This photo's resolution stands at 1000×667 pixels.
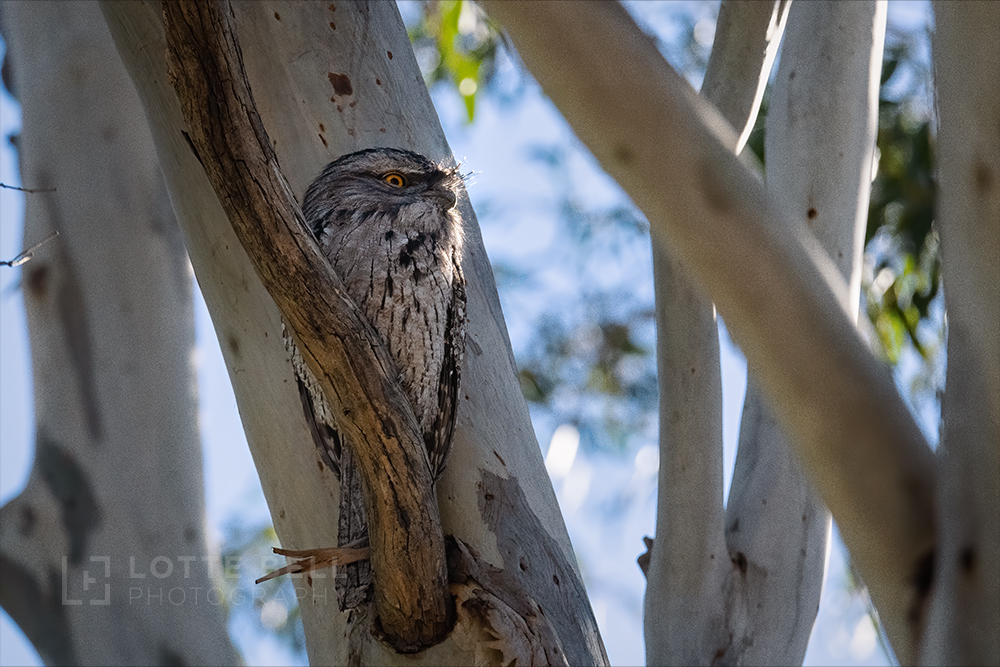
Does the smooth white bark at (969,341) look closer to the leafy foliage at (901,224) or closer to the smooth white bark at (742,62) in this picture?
the smooth white bark at (742,62)

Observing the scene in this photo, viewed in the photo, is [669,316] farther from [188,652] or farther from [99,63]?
[99,63]

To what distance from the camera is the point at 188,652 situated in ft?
8.16

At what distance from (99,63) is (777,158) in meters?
2.17

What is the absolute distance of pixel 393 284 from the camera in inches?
83.9

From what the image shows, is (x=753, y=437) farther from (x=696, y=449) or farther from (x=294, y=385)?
(x=294, y=385)

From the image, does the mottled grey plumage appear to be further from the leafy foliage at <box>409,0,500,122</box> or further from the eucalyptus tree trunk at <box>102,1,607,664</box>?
the leafy foliage at <box>409,0,500,122</box>

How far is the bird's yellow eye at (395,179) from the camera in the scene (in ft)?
7.23

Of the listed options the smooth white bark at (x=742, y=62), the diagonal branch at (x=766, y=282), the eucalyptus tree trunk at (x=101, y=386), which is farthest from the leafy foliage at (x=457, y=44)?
the diagonal branch at (x=766, y=282)

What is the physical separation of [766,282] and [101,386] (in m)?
2.29

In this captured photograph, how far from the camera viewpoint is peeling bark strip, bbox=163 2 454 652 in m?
1.35

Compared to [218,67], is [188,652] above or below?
below

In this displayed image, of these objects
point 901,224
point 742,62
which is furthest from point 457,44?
point 742,62

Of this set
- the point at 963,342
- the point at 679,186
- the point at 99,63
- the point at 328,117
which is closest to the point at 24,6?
the point at 99,63

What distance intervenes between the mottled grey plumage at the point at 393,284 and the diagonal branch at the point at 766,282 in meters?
1.04
